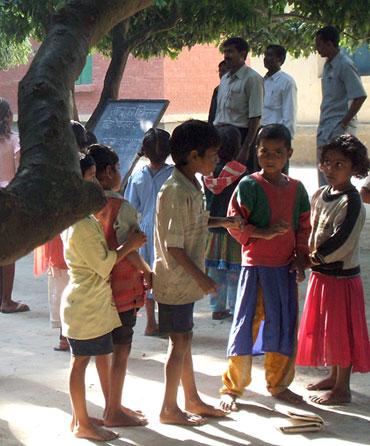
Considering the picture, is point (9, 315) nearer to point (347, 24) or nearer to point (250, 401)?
point (250, 401)

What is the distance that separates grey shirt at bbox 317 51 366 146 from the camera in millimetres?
8555

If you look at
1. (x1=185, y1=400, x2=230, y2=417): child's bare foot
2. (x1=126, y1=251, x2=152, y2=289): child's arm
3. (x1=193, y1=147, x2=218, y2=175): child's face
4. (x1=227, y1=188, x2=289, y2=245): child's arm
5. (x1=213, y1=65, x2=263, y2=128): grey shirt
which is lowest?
(x1=185, y1=400, x2=230, y2=417): child's bare foot

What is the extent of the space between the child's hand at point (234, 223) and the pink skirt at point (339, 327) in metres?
0.58

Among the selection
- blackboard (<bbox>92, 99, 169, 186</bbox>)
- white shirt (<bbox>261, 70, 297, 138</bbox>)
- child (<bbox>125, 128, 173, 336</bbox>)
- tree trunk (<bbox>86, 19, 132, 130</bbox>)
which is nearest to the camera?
child (<bbox>125, 128, 173, 336</bbox>)

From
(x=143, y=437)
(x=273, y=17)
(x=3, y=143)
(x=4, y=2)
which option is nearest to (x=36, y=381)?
(x=143, y=437)

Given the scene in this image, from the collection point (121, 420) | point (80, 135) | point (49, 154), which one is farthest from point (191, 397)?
point (49, 154)

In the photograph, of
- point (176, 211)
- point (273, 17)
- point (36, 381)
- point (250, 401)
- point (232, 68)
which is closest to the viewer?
point (176, 211)

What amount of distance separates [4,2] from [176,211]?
6.27m

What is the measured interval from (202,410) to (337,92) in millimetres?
4685

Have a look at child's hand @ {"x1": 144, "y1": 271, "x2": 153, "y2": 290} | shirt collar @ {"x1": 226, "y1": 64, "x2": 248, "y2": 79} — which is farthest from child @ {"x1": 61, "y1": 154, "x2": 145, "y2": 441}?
shirt collar @ {"x1": 226, "y1": 64, "x2": 248, "y2": 79}

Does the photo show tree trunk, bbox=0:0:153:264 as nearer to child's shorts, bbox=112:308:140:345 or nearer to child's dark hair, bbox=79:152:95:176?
child's dark hair, bbox=79:152:95:176

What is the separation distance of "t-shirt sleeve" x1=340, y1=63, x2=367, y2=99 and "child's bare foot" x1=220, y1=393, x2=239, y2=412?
A: 426cm

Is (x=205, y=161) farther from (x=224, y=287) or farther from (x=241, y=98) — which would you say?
(x=241, y=98)

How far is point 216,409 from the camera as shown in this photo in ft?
16.0
